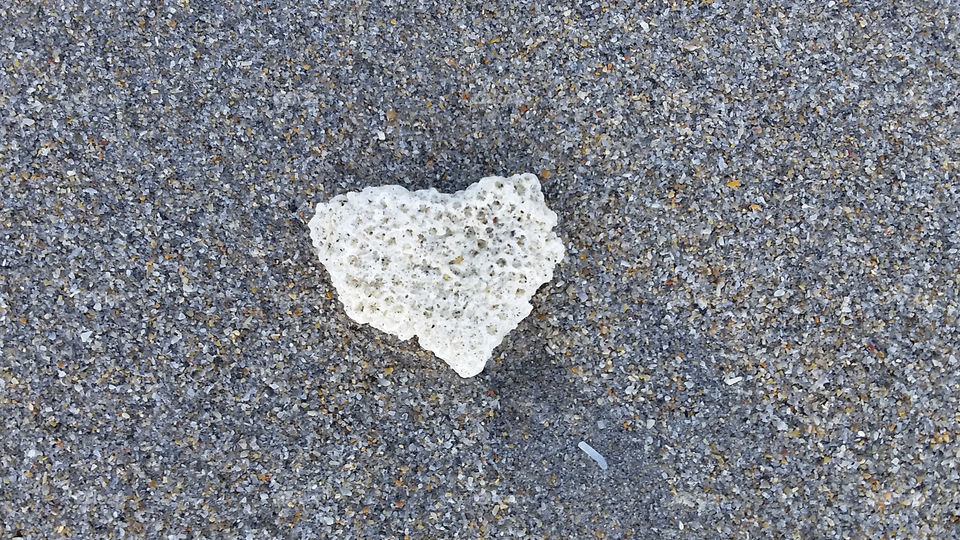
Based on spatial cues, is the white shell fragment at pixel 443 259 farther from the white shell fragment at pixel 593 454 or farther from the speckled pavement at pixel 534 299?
the white shell fragment at pixel 593 454

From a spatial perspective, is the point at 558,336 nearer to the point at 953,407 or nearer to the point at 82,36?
the point at 953,407

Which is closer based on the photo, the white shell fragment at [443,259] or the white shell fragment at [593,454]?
the white shell fragment at [443,259]

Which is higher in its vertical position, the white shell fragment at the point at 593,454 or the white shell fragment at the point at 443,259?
the white shell fragment at the point at 443,259

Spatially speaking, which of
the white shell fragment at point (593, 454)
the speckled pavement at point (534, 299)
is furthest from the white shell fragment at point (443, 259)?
the white shell fragment at point (593, 454)

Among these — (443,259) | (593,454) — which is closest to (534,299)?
(443,259)

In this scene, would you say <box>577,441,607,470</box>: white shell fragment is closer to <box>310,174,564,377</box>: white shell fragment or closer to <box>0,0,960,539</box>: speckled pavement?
<box>0,0,960,539</box>: speckled pavement

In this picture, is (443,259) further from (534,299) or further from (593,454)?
(593,454)
